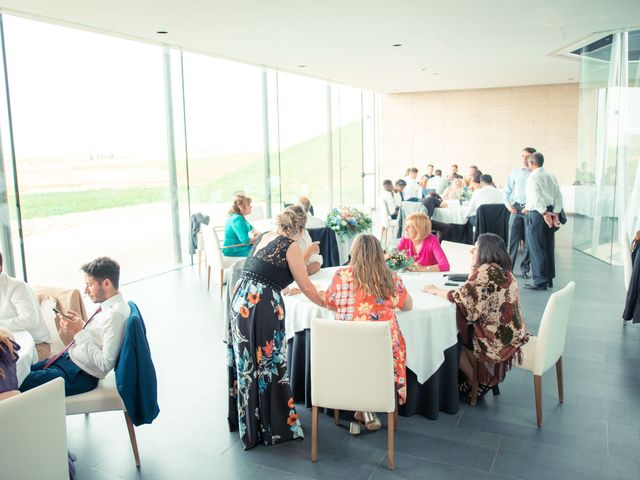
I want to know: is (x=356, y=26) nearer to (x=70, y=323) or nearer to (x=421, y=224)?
(x=421, y=224)

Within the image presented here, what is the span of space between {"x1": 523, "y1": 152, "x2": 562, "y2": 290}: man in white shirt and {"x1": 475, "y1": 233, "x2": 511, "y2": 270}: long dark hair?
4.00 m

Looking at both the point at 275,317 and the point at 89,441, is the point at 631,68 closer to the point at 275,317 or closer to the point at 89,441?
the point at 275,317

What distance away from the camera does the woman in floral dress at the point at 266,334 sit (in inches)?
131

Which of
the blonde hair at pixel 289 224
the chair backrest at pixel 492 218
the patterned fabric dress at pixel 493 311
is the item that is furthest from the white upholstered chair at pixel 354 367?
the chair backrest at pixel 492 218

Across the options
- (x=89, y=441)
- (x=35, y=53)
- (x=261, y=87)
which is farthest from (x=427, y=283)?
(x=261, y=87)

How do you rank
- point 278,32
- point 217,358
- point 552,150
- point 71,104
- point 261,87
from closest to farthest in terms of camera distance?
point 217,358 < point 278,32 < point 71,104 < point 261,87 < point 552,150

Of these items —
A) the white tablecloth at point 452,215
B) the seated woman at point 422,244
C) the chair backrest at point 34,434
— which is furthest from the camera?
the white tablecloth at point 452,215

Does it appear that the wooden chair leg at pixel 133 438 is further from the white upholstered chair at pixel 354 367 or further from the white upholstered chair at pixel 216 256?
the white upholstered chair at pixel 216 256

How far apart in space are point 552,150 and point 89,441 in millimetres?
14223

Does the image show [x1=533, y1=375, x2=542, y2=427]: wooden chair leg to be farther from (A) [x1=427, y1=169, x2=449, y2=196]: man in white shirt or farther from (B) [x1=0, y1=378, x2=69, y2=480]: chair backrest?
(A) [x1=427, y1=169, x2=449, y2=196]: man in white shirt

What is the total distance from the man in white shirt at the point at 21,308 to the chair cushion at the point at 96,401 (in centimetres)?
58

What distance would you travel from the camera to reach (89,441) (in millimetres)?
3586

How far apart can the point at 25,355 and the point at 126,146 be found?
6733 mm

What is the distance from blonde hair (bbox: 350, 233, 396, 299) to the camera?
3.32 meters
